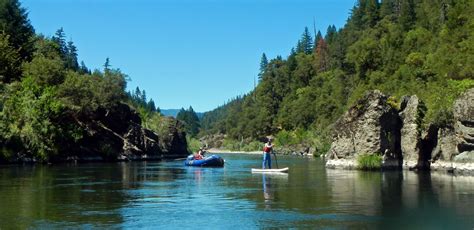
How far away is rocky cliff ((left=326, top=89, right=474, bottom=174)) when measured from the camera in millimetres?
58438

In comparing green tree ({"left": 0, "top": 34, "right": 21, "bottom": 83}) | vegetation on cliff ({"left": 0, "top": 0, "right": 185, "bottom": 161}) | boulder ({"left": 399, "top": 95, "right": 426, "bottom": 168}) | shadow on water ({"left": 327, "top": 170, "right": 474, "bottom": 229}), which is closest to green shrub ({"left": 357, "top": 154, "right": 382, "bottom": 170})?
boulder ({"left": 399, "top": 95, "right": 426, "bottom": 168})

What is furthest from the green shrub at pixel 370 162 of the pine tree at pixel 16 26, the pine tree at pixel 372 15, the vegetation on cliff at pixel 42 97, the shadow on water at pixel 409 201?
the pine tree at pixel 372 15

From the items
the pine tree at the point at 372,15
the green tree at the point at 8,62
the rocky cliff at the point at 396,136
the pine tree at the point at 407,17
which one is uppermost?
the pine tree at the point at 372,15

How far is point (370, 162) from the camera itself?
194 feet

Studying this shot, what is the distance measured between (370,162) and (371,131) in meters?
3.20

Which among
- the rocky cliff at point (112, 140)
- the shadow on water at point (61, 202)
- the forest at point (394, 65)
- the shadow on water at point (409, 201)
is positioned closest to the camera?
the shadow on water at point (61, 202)

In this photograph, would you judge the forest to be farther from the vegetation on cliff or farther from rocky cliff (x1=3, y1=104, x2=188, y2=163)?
the vegetation on cliff

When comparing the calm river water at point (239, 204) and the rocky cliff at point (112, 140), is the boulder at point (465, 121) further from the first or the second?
the rocky cliff at point (112, 140)

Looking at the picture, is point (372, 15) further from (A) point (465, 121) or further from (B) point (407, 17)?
(A) point (465, 121)

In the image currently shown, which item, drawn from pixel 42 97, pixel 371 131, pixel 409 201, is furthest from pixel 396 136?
pixel 42 97

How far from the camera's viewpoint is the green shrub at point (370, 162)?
2329 inches

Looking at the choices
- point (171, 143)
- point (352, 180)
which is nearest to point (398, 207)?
point (352, 180)

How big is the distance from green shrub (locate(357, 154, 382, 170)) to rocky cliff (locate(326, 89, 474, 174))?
1.41 ft

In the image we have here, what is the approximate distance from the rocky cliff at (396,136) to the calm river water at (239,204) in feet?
47.8
